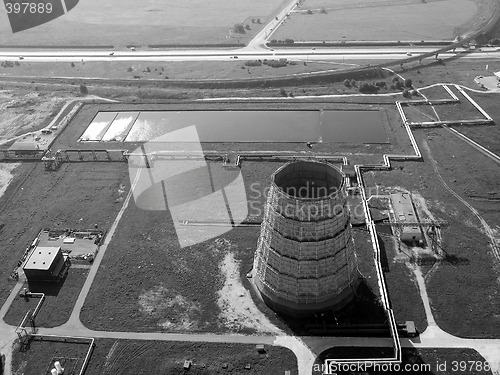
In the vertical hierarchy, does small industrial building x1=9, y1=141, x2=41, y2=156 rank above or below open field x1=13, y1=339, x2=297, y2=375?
above

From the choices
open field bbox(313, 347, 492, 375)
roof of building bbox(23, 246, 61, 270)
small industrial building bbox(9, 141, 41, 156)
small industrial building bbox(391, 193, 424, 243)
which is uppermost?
small industrial building bbox(9, 141, 41, 156)

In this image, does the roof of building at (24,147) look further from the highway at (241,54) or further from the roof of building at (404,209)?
the roof of building at (404,209)

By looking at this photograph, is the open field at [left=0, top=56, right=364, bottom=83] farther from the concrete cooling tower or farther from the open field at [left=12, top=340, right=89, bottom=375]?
the open field at [left=12, top=340, right=89, bottom=375]

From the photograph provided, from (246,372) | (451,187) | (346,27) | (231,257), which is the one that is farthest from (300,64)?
(246,372)

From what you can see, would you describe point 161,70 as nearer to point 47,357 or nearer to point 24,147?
point 24,147

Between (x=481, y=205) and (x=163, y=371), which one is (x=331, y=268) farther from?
(x=481, y=205)

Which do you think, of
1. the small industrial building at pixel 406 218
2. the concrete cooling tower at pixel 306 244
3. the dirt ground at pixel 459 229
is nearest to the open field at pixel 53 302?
the concrete cooling tower at pixel 306 244

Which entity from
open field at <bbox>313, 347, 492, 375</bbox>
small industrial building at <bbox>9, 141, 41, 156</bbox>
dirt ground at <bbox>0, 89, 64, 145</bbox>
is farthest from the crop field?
open field at <bbox>313, 347, 492, 375</bbox>
